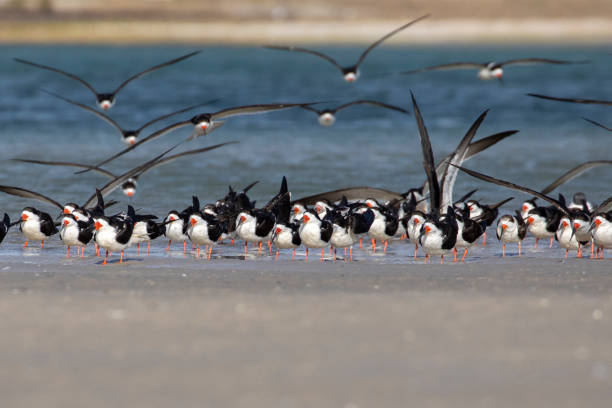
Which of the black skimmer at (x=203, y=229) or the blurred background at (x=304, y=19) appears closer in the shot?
the black skimmer at (x=203, y=229)

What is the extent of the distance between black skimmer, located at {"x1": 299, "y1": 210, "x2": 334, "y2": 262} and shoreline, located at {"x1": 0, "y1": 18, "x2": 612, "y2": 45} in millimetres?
129439

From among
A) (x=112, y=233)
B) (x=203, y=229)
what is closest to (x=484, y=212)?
(x=203, y=229)

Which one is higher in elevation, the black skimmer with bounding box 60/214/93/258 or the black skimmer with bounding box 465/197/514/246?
the black skimmer with bounding box 465/197/514/246

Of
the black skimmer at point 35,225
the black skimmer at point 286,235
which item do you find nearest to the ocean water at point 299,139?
the black skimmer at point 35,225

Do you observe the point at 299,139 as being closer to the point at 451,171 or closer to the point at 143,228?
the point at 451,171

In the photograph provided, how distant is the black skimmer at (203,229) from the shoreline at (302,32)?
424 ft

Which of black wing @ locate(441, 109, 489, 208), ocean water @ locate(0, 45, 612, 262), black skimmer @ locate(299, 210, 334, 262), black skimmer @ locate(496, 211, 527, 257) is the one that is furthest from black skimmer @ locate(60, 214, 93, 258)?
black skimmer @ locate(496, 211, 527, 257)

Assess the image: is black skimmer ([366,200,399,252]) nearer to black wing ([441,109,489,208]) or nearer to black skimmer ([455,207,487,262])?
black wing ([441,109,489,208])

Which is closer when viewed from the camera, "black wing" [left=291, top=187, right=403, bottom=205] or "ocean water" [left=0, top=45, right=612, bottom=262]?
"black wing" [left=291, top=187, right=403, bottom=205]

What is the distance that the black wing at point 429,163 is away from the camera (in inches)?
488

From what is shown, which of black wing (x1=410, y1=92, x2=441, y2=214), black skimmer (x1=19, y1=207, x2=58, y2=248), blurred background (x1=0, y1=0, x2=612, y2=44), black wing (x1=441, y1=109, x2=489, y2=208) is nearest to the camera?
black wing (x1=410, y1=92, x2=441, y2=214)

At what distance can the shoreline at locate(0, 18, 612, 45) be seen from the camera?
14525 centimetres

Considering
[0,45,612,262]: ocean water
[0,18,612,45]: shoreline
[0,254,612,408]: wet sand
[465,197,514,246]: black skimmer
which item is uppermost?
[0,18,612,45]: shoreline

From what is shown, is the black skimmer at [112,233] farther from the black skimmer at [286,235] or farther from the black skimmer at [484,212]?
the black skimmer at [484,212]
